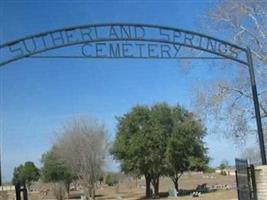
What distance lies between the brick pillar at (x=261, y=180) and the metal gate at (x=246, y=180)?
19cm

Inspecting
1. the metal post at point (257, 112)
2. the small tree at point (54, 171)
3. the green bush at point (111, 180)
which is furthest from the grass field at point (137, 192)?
the metal post at point (257, 112)

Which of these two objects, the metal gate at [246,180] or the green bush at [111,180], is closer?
the metal gate at [246,180]

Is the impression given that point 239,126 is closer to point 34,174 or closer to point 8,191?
point 8,191

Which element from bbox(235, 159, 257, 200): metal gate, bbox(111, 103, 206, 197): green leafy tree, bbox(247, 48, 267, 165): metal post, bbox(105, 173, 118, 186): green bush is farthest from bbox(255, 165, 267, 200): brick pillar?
bbox(105, 173, 118, 186): green bush

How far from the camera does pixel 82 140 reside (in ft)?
196

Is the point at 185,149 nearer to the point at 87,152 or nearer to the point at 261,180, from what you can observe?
the point at 87,152

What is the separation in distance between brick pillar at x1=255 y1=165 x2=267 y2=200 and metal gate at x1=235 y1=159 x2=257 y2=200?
19cm

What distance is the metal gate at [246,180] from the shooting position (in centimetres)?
1596

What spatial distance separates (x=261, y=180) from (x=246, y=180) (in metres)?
0.60

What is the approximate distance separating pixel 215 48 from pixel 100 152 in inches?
1712

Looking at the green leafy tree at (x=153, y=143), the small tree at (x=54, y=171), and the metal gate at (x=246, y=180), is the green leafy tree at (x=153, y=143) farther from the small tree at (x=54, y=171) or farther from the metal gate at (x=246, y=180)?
the metal gate at (x=246, y=180)

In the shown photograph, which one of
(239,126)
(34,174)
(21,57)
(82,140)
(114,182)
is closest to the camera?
(21,57)

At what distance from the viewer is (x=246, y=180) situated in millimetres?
16125

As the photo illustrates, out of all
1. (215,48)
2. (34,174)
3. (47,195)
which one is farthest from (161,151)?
(34,174)
